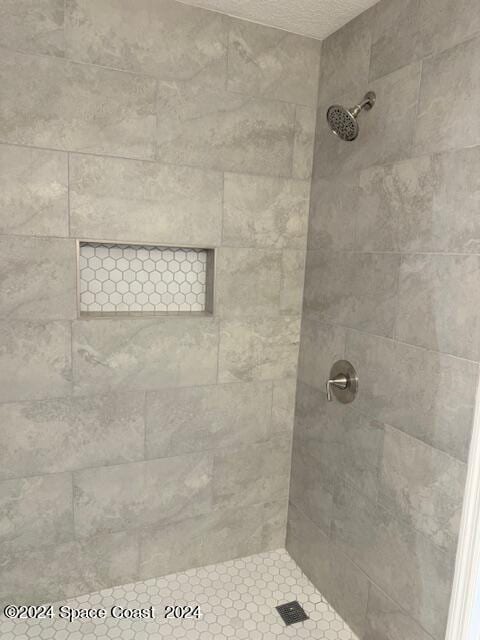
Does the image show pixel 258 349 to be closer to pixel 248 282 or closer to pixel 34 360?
pixel 248 282

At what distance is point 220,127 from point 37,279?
837 millimetres

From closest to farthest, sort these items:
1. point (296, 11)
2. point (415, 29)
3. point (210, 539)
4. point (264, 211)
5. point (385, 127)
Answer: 1. point (415, 29)
2. point (385, 127)
3. point (296, 11)
4. point (264, 211)
5. point (210, 539)

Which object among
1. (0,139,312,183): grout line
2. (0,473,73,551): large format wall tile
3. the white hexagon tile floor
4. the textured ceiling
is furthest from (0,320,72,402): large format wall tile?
the textured ceiling

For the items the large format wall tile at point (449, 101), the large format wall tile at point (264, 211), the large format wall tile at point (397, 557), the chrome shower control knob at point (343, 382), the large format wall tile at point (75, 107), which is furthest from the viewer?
the large format wall tile at point (264, 211)

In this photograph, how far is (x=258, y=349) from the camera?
1.77m

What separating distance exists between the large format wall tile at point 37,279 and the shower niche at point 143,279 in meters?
0.04

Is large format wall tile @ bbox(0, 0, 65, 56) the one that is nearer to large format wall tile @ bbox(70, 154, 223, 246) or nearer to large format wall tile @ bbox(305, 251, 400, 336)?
large format wall tile @ bbox(70, 154, 223, 246)

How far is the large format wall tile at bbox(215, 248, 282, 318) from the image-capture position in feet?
5.44

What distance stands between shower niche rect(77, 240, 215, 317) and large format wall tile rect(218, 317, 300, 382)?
15 centimetres

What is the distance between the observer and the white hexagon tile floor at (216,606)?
149cm

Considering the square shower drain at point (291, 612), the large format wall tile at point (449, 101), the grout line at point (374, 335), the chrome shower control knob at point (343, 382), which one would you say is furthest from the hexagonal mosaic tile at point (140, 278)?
the square shower drain at point (291, 612)

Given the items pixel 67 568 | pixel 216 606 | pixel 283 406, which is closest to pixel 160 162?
pixel 283 406

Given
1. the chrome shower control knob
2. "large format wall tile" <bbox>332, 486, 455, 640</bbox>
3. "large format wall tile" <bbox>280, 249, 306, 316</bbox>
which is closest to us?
"large format wall tile" <bbox>332, 486, 455, 640</bbox>

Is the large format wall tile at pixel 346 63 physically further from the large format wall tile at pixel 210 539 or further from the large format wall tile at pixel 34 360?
the large format wall tile at pixel 210 539
